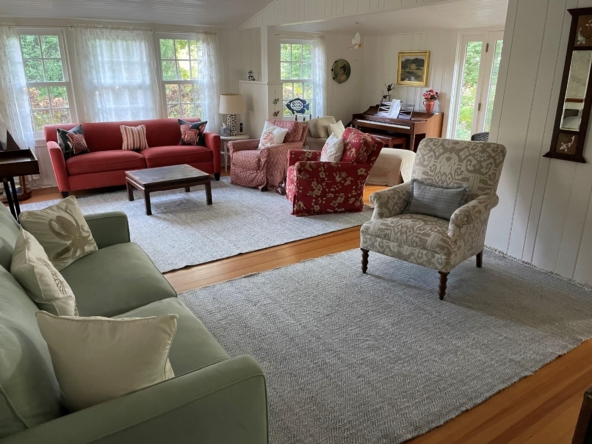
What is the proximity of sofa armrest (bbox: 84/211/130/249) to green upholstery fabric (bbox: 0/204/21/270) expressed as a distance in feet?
1.21

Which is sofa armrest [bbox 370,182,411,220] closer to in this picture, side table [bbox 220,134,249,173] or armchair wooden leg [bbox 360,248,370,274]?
armchair wooden leg [bbox 360,248,370,274]

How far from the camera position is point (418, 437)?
1.85 meters

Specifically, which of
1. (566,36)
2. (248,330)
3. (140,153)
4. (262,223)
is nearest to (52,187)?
(140,153)

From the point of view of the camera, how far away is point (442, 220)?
3121 mm

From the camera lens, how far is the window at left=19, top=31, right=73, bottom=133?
5180 mm

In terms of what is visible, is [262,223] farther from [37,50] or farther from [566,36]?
[37,50]

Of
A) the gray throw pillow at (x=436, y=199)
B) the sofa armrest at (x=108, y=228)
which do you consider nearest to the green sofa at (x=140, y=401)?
the sofa armrest at (x=108, y=228)

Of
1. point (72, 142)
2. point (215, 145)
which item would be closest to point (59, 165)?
point (72, 142)

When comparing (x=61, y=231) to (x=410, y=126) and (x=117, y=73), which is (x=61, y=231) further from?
(x=410, y=126)

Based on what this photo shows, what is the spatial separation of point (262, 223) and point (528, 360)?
2547mm

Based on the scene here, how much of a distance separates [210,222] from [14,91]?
9.36ft

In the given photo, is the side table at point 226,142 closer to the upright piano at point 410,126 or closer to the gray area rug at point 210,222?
the gray area rug at point 210,222

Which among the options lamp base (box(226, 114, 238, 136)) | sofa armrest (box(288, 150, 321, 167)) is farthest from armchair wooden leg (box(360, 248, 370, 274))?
lamp base (box(226, 114, 238, 136))

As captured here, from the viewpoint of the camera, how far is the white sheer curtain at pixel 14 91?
4.91 m
